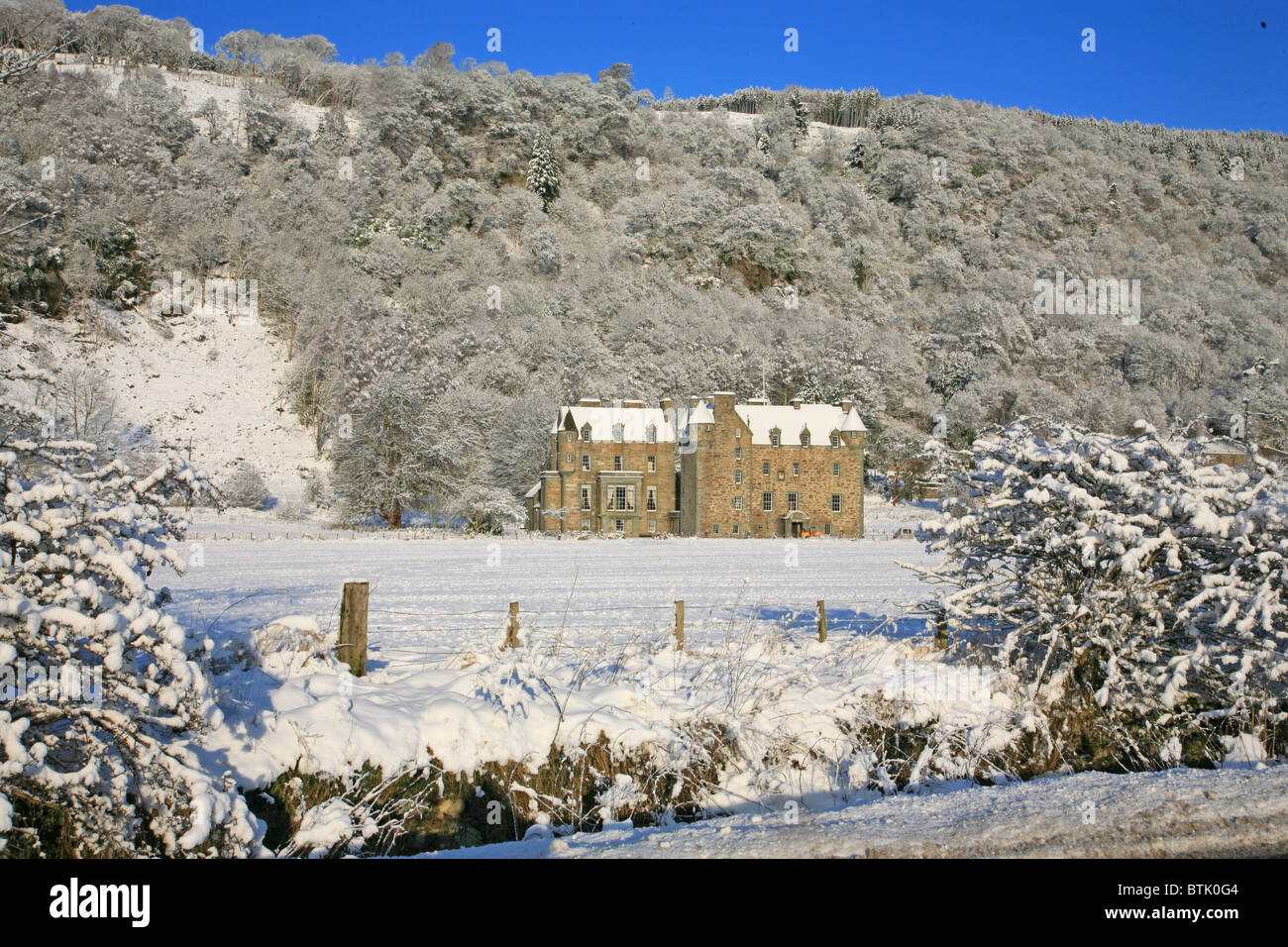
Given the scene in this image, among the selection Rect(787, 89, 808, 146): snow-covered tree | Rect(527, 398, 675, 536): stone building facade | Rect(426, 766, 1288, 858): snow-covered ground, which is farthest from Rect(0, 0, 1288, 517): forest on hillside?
Rect(426, 766, 1288, 858): snow-covered ground

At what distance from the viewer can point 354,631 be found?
9359 millimetres

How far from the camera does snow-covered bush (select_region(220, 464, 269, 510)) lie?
57062mm

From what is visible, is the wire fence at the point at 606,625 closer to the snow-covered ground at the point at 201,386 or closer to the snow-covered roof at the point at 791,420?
the snow-covered roof at the point at 791,420

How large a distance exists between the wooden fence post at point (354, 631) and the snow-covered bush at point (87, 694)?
318cm

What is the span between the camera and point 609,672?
413 inches

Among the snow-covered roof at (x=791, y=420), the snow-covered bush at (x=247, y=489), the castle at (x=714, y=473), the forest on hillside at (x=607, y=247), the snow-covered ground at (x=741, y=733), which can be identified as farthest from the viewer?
the forest on hillside at (x=607, y=247)

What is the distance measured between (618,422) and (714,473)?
7764mm

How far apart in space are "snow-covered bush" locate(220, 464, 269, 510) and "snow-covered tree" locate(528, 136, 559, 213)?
6863cm

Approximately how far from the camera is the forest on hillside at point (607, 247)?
70.7 meters

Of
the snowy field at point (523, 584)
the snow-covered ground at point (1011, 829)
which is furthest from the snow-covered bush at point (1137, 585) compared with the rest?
the snow-covered ground at point (1011, 829)

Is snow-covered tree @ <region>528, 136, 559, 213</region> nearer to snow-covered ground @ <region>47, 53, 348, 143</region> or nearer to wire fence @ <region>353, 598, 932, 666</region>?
snow-covered ground @ <region>47, 53, 348, 143</region>

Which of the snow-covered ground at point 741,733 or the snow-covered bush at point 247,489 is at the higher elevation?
the snow-covered bush at point 247,489
